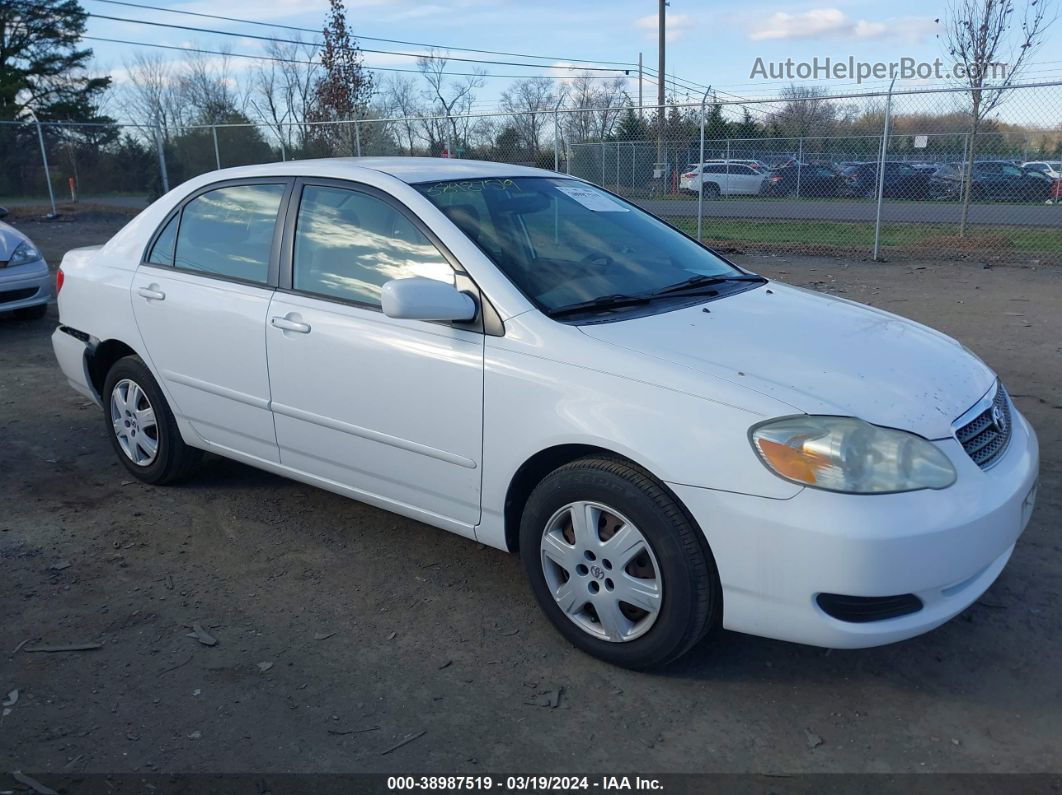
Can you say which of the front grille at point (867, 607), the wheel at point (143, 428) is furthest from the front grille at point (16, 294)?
the front grille at point (867, 607)

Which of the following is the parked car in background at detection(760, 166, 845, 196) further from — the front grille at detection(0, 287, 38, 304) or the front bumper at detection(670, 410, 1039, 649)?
the front bumper at detection(670, 410, 1039, 649)

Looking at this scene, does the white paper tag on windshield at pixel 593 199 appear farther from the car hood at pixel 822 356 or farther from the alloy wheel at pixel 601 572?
the alloy wheel at pixel 601 572

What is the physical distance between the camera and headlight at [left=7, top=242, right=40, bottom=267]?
8591mm

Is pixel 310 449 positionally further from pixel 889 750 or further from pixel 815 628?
pixel 889 750

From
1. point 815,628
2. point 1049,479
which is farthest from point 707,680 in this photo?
point 1049,479

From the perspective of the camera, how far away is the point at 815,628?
2.75m

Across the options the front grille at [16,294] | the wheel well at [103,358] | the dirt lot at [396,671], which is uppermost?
the wheel well at [103,358]

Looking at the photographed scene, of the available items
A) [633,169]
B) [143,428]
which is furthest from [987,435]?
[633,169]

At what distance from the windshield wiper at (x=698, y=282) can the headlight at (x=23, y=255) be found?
7.30m

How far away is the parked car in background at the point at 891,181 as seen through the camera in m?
14.7

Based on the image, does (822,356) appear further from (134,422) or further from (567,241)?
(134,422)

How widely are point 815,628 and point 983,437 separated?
94cm

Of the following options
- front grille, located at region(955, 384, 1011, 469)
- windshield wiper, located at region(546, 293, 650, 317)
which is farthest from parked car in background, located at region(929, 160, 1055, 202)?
windshield wiper, located at region(546, 293, 650, 317)

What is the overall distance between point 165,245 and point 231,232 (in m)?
0.51
